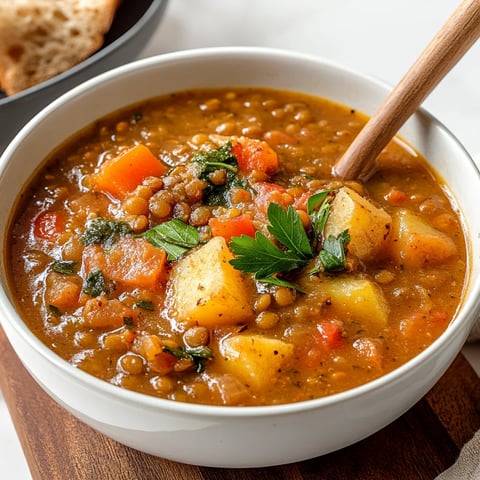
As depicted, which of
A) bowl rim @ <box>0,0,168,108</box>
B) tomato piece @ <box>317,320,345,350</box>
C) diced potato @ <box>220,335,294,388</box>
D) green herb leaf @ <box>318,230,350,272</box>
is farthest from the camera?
bowl rim @ <box>0,0,168,108</box>

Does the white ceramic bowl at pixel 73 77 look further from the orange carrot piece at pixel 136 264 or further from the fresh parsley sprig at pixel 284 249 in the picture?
the fresh parsley sprig at pixel 284 249

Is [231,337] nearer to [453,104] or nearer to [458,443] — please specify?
[458,443]

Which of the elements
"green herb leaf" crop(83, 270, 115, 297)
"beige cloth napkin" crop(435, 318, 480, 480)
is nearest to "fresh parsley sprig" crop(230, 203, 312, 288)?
"green herb leaf" crop(83, 270, 115, 297)

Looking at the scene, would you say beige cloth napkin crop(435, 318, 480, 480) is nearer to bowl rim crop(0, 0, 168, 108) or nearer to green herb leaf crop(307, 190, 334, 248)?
green herb leaf crop(307, 190, 334, 248)

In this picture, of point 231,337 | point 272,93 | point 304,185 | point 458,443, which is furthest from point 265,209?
point 458,443

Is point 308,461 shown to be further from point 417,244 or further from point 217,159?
point 217,159

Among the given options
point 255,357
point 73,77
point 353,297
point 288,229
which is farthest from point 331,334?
point 73,77
